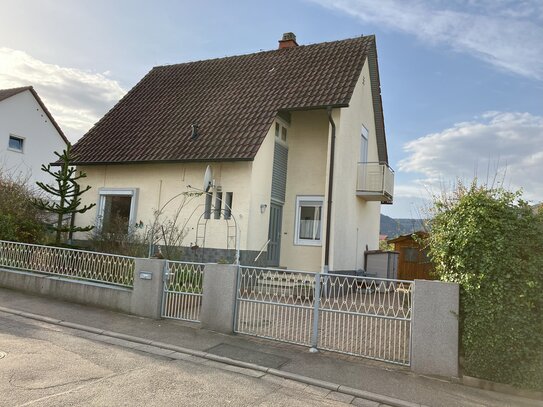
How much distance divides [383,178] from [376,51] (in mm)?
4856

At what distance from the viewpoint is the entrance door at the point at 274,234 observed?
1420 centimetres

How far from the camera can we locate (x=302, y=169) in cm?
1483

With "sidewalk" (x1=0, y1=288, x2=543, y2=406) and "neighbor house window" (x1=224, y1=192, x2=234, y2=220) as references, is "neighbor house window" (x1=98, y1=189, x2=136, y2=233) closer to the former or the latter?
"neighbor house window" (x1=224, y1=192, x2=234, y2=220)

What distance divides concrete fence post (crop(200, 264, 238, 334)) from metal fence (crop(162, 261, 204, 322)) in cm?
23

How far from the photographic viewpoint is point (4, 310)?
8.63 meters

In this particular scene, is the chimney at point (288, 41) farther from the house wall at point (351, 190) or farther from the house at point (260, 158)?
the house wall at point (351, 190)

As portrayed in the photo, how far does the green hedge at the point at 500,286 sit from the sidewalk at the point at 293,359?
410 mm

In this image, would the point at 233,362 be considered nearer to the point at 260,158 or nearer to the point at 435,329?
the point at 435,329

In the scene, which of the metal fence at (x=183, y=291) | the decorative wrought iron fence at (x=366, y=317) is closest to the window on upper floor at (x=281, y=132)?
the metal fence at (x=183, y=291)

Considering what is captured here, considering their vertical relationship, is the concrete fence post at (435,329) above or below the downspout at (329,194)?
below

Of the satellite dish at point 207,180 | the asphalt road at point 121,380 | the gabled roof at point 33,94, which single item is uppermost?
the gabled roof at point 33,94

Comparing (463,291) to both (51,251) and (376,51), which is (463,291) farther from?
(376,51)

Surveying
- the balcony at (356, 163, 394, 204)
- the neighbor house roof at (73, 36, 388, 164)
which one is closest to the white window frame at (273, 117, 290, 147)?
the neighbor house roof at (73, 36, 388, 164)

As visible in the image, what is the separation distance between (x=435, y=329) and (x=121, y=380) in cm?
435
